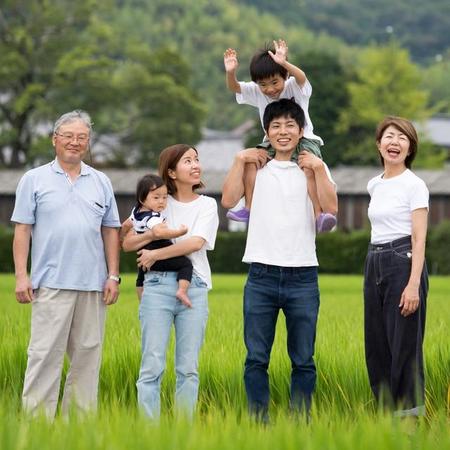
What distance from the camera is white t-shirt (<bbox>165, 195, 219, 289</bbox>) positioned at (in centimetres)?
684

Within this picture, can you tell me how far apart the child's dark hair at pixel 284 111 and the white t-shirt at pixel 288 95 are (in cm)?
6

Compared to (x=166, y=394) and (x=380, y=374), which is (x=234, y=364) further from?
(x=380, y=374)

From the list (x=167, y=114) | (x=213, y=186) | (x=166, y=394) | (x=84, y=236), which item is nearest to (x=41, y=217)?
(x=84, y=236)

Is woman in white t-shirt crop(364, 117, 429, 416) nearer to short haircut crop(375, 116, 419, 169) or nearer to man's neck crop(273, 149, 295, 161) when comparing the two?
short haircut crop(375, 116, 419, 169)

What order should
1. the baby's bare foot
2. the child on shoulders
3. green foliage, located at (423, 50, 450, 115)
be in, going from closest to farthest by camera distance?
the baby's bare foot < the child on shoulders < green foliage, located at (423, 50, 450, 115)

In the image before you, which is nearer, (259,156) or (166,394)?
(259,156)

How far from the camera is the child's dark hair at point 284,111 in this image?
6.85 meters

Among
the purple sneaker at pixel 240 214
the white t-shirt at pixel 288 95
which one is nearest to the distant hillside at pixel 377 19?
the white t-shirt at pixel 288 95

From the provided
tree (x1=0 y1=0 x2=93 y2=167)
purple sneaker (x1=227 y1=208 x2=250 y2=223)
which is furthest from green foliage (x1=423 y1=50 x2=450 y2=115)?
purple sneaker (x1=227 y1=208 x2=250 y2=223)

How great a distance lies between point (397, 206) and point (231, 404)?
1.88 metres

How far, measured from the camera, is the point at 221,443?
175 inches

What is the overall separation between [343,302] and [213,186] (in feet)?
95.1

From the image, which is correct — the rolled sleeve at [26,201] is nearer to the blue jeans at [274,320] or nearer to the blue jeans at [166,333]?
the blue jeans at [166,333]

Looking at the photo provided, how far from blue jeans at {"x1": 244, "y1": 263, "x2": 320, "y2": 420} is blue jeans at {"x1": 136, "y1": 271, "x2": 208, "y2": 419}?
0.94 ft
